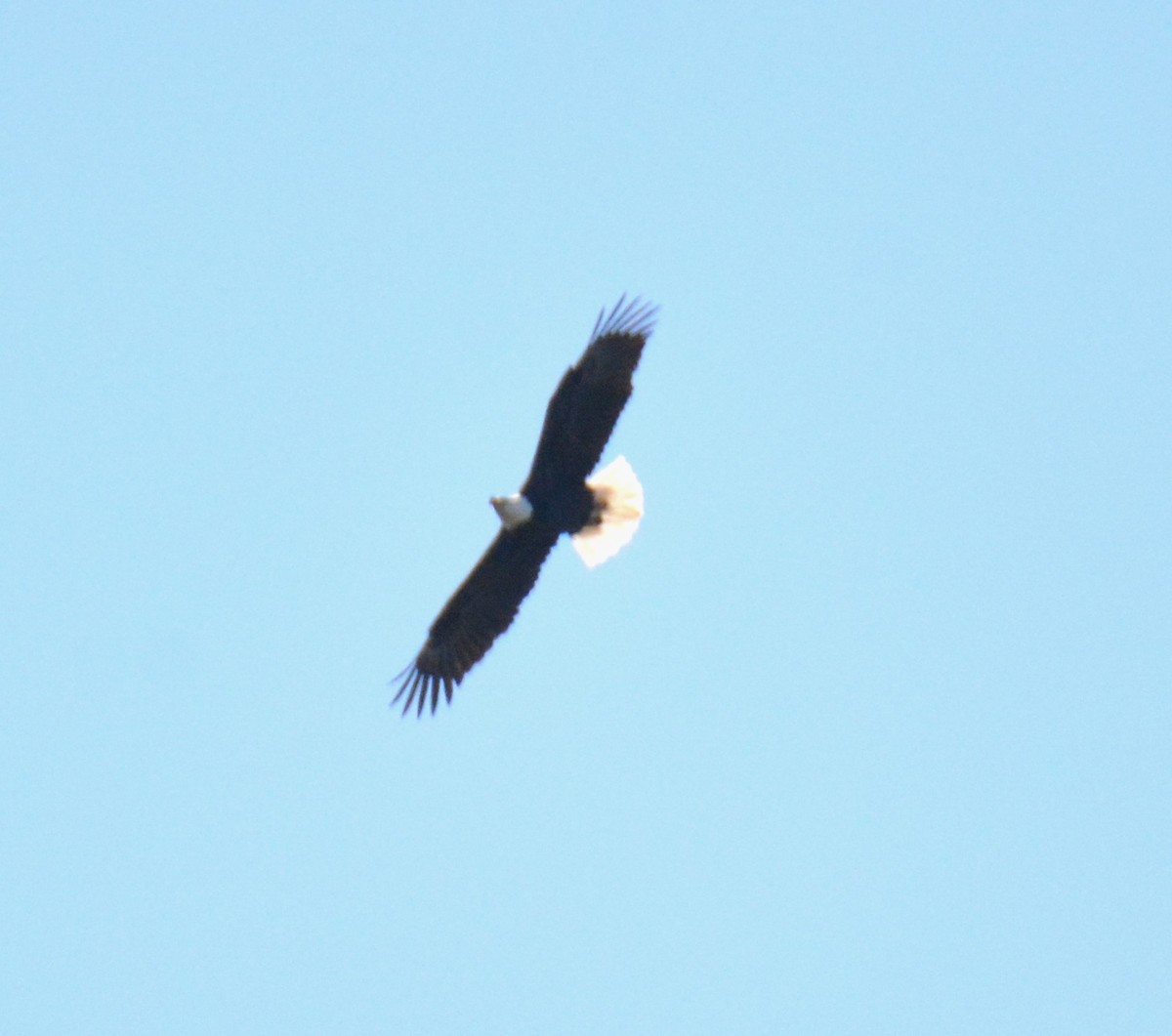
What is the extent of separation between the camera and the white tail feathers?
12516 mm

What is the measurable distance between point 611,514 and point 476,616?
1127 mm

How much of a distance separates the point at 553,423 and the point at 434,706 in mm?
2215

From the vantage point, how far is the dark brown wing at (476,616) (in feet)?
42.1

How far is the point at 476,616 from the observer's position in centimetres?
1302

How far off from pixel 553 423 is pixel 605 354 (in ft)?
1.62

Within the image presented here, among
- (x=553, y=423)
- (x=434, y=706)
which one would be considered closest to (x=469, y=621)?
(x=434, y=706)

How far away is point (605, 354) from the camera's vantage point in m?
11.7

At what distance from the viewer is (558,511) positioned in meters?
12.5

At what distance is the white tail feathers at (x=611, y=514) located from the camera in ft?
41.1

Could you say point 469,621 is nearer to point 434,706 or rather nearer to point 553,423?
point 434,706

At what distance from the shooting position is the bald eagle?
38.5 ft

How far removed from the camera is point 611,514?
1259cm

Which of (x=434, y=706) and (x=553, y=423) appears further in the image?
(x=434, y=706)

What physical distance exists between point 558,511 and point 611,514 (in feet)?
1.09
